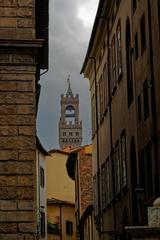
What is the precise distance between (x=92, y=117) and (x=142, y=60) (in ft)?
67.1

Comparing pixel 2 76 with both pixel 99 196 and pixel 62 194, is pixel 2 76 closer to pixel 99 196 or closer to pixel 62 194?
pixel 99 196

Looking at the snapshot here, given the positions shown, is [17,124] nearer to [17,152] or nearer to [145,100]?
[17,152]

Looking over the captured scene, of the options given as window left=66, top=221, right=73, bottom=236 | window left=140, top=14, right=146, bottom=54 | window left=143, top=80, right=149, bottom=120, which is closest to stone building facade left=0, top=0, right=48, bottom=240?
window left=143, top=80, right=149, bottom=120

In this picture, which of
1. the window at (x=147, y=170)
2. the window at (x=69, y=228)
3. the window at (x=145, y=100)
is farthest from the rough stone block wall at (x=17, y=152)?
the window at (x=69, y=228)

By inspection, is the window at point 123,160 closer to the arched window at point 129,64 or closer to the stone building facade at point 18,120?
the arched window at point 129,64

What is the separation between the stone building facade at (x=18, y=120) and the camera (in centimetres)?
1802

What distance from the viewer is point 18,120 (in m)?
18.7

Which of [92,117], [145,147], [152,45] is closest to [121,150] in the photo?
[145,147]

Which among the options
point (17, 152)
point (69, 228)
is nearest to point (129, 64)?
point (17, 152)

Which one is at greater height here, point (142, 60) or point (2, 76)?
point (142, 60)

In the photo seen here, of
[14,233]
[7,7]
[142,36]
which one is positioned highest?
A: [142,36]

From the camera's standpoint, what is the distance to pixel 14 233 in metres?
17.9

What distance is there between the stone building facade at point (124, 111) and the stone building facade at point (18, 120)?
4.92m

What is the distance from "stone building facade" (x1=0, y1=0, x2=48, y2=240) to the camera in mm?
18016
